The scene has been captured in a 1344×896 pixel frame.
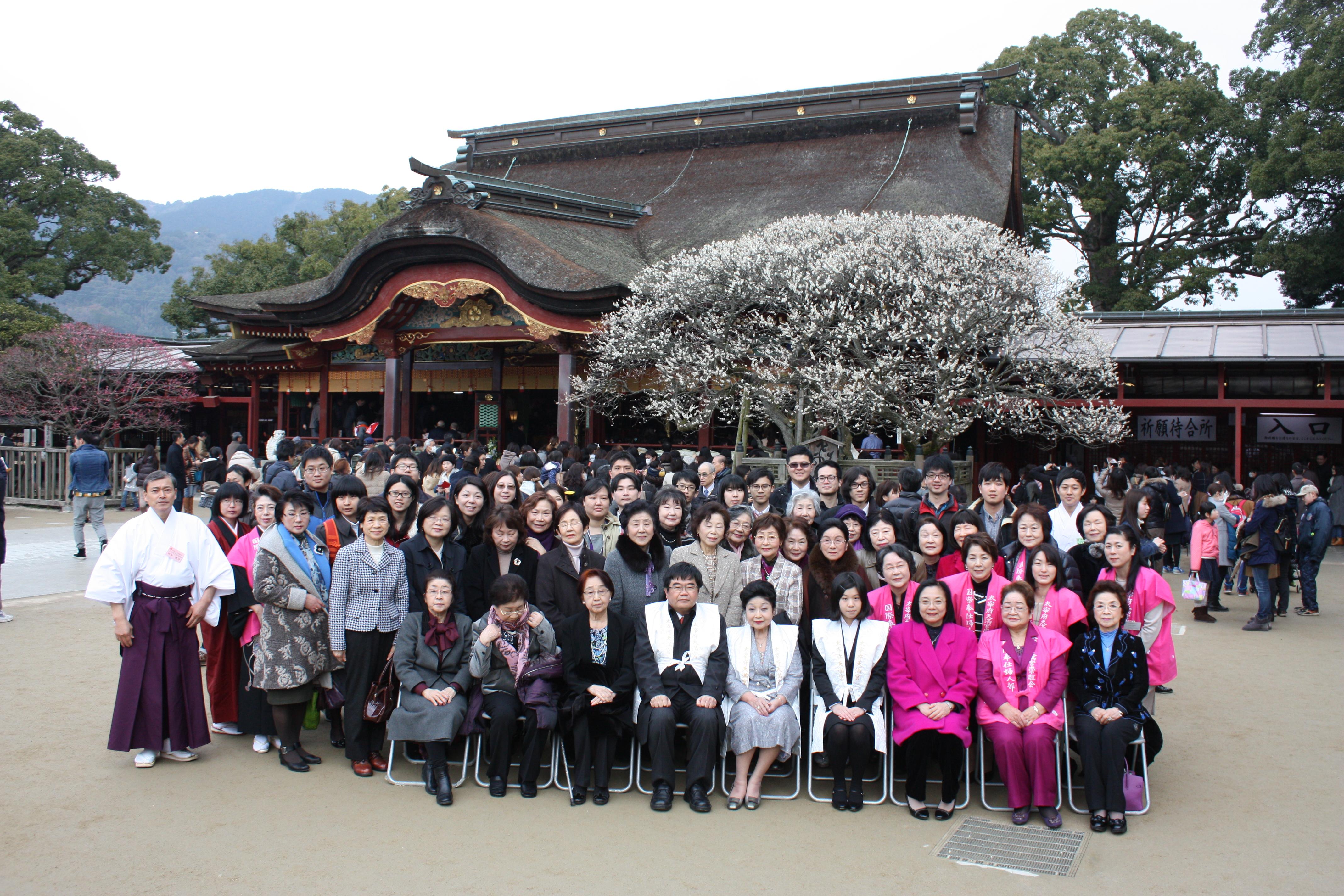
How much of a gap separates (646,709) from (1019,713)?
1817 millimetres

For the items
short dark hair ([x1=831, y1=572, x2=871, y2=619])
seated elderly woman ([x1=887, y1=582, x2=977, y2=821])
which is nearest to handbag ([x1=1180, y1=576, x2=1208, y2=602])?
seated elderly woman ([x1=887, y1=582, x2=977, y2=821])

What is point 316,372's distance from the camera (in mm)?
20422

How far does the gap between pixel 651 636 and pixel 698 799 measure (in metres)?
0.83

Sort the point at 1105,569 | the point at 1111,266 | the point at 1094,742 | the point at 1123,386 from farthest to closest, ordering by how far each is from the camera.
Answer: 1. the point at 1111,266
2. the point at 1123,386
3. the point at 1105,569
4. the point at 1094,742

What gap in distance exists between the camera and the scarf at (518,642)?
189 inches

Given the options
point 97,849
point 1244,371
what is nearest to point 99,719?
point 97,849

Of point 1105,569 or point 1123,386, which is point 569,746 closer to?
point 1105,569

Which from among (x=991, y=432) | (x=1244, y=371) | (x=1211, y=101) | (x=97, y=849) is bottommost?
(x=97, y=849)

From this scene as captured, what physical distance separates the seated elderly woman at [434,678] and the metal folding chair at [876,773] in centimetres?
178

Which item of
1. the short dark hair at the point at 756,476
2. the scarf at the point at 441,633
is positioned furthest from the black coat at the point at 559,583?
the short dark hair at the point at 756,476

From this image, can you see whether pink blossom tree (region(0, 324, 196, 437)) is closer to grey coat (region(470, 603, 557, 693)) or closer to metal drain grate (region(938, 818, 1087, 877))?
grey coat (region(470, 603, 557, 693))

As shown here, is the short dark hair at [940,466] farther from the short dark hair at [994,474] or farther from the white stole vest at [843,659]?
the white stole vest at [843,659]

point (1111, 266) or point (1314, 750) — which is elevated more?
point (1111, 266)

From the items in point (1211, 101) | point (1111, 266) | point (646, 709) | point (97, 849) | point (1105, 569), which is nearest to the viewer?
point (97, 849)
